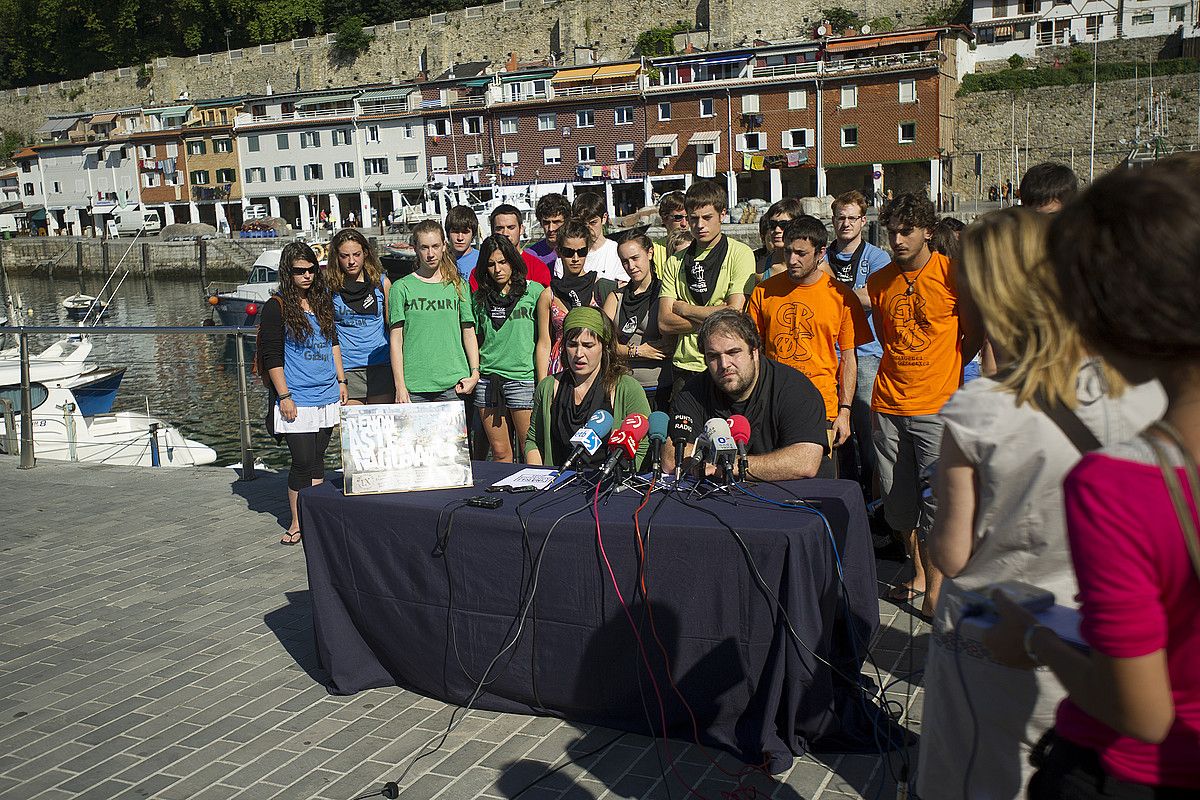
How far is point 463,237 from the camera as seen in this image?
6.89 m

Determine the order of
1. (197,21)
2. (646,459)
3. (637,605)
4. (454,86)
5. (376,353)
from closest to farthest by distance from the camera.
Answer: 1. (637,605)
2. (646,459)
3. (376,353)
4. (454,86)
5. (197,21)

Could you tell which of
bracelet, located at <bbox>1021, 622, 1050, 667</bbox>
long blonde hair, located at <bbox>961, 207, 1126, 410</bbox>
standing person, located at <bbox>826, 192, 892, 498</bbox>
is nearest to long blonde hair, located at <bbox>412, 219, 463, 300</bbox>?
standing person, located at <bbox>826, 192, 892, 498</bbox>

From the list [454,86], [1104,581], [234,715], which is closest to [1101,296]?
[1104,581]

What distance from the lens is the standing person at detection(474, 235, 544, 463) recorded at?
241 inches

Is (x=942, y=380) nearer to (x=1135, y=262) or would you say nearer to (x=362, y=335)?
(x=1135, y=262)

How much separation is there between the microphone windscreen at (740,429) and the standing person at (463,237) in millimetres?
3196

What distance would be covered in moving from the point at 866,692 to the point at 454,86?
57429mm

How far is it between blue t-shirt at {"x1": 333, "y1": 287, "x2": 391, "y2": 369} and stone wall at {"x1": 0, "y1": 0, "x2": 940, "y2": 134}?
2481 inches

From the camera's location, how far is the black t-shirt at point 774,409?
4312 millimetres

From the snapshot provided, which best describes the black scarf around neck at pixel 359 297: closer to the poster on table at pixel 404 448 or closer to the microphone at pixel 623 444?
the poster on table at pixel 404 448

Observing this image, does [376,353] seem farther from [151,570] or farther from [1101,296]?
[1101,296]

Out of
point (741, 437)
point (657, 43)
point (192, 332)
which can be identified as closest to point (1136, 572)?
point (741, 437)

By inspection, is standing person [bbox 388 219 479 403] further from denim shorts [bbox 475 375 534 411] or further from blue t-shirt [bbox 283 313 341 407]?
blue t-shirt [bbox 283 313 341 407]

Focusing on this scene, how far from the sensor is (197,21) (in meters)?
82.0
